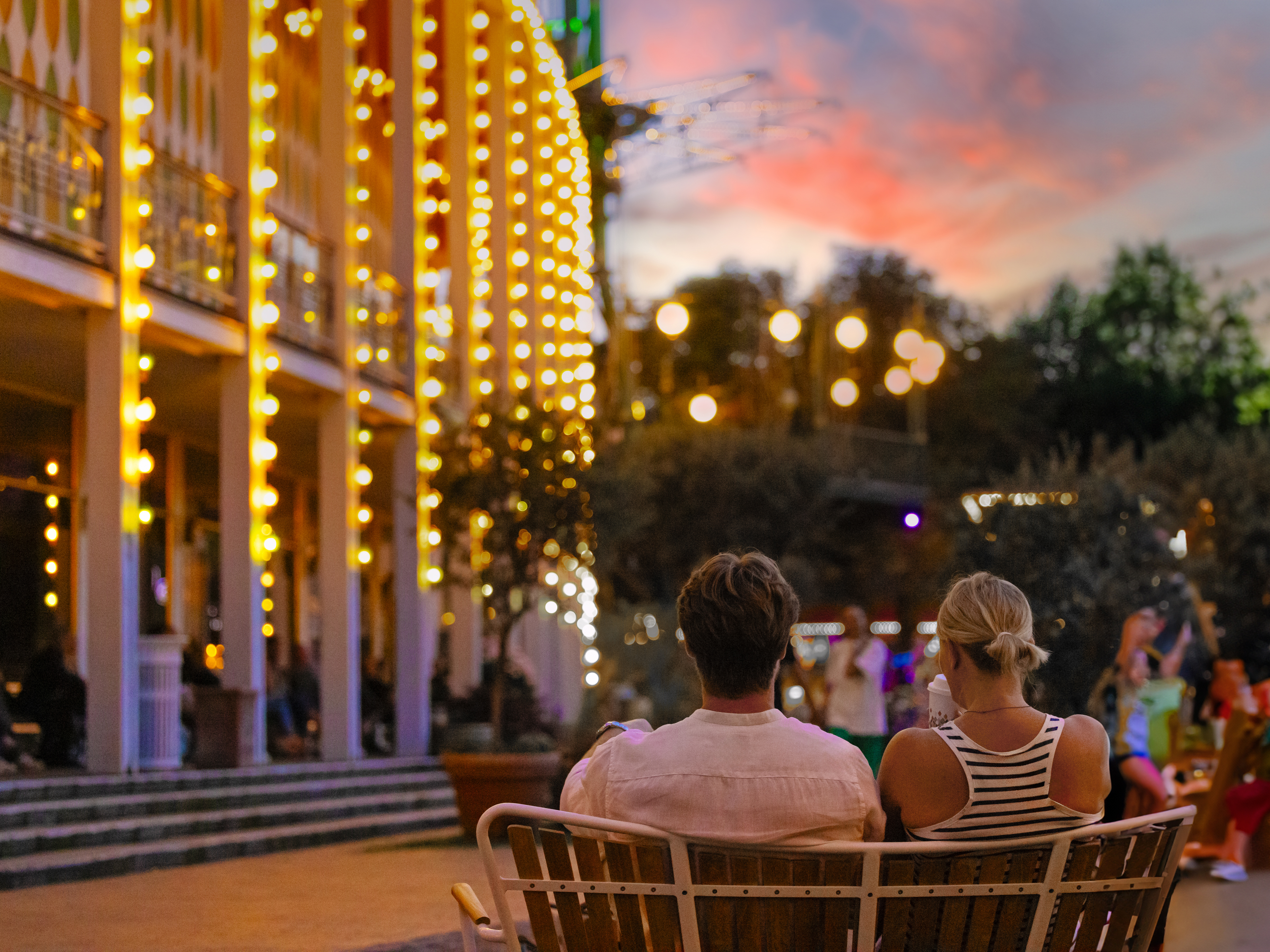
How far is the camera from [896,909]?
2.88 m

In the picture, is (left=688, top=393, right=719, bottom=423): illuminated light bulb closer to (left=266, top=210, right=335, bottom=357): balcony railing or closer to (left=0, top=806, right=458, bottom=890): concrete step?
(left=266, top=210, right=335, bottom=357): balcony railing

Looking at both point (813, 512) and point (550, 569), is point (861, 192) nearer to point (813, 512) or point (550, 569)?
point (813, 512)

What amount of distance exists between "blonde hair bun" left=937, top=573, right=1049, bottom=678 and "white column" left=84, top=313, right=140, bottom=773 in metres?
9.16

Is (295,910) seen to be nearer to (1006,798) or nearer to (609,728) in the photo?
(609,728)

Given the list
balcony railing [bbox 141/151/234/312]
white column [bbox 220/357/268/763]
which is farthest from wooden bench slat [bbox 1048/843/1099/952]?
white column [bbox 220/357/268/763]

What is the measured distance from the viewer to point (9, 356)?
1375cm

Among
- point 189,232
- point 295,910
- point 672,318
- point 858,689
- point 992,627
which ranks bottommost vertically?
point 295,910

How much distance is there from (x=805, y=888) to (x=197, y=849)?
796 centimetres

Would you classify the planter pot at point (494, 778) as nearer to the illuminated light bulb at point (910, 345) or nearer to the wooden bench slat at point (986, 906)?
the illuminated light bulb at point (910, 345)

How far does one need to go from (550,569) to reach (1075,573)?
5.39m

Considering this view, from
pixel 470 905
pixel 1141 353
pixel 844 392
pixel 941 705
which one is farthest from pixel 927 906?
pixel 1141 353

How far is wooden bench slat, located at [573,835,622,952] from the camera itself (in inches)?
114

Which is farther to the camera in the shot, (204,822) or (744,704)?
(204,822)

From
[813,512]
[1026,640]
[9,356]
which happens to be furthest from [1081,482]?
[813,512]
